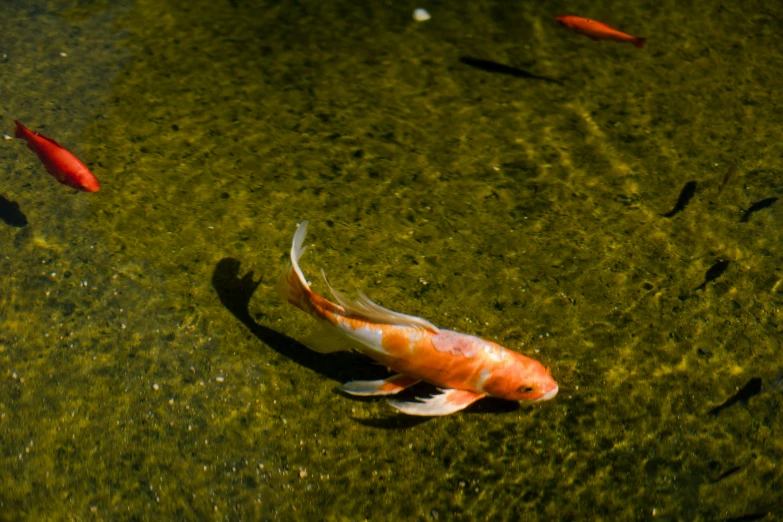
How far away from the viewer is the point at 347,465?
3.64 meters

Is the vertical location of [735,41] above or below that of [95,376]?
above

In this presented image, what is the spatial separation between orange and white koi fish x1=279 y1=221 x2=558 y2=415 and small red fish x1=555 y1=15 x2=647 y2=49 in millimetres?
3781

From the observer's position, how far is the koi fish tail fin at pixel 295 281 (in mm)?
3722

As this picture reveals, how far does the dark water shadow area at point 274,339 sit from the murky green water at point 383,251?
0.02 metres

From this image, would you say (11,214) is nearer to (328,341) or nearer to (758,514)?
(328,341)

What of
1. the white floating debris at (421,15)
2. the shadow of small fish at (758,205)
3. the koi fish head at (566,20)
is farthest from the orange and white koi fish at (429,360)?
the white floating debris at (421,15)

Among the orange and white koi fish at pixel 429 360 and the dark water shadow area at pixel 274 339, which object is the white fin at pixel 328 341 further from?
the dark water shadow area at pixel 274 339

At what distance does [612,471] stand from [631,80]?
3.99 metres

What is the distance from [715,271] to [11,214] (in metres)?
5.08

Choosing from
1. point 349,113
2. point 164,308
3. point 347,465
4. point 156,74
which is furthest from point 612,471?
point 156,74

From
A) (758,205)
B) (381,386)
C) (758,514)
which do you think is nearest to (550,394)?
(381,386)

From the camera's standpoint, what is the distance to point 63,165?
4.57m

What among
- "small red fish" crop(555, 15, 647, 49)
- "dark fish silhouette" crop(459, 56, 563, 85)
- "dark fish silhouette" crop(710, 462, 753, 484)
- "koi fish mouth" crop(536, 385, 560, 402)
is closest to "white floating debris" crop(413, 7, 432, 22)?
"dark fish silhouette" crop(459, 56, 563, 85)

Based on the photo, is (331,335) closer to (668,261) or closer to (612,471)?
(612,471)
